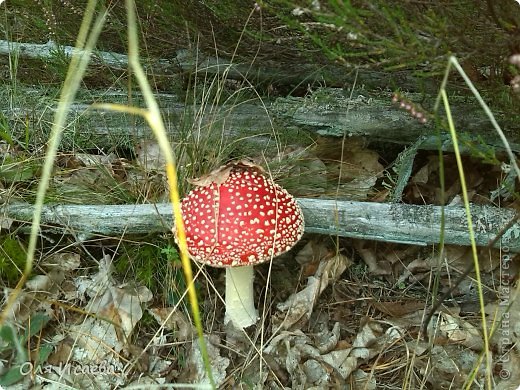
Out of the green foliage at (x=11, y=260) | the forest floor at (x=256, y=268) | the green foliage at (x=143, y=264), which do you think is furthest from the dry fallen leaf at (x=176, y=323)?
the green foliage at (x=11, y=260)

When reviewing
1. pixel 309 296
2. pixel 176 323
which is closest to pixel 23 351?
pixel 176 323

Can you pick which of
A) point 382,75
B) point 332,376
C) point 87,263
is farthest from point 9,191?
point 382,75

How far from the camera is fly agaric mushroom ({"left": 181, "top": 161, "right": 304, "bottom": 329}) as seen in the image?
2.53 meters

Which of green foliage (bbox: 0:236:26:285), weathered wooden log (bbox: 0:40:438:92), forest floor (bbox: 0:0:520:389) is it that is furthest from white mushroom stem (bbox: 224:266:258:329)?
weathered wooden log (bbox: 0:40:438:92)

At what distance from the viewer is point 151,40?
3.68 m

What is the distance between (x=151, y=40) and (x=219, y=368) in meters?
2.03

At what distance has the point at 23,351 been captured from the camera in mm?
2570

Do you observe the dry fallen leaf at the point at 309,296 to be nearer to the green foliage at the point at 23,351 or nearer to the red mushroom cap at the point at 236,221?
the red mushroom cap at the point at 236,221

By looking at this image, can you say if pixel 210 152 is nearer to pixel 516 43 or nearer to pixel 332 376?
pixel 332 376

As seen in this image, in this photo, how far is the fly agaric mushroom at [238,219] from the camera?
8.29ft

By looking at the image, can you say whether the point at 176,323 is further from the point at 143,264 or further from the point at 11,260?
the point at 11,260

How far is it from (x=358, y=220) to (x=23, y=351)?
1630mm

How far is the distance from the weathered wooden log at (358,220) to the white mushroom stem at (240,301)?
41 centimetres

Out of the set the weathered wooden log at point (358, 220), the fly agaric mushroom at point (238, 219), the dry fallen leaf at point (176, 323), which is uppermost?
the fly agaric mushroom at point (238, 219)
